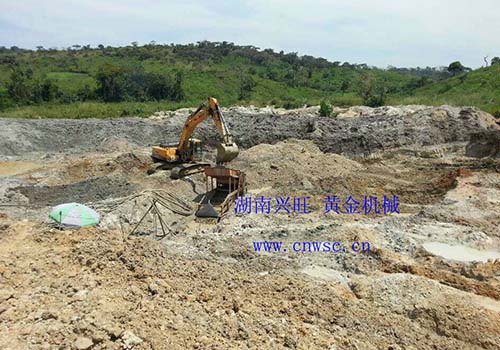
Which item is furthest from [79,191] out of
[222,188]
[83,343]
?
[83,343]

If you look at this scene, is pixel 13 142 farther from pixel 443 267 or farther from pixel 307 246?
pixel 443 267

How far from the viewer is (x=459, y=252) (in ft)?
27.6

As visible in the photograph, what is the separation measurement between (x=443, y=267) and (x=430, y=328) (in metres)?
2.19

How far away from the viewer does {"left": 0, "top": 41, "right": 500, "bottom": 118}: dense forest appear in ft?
98.0

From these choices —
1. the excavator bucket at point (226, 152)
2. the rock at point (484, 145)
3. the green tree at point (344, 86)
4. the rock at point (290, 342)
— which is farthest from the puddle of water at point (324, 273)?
the green tree at point (344, 86)

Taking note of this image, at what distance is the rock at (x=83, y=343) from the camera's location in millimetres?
4551

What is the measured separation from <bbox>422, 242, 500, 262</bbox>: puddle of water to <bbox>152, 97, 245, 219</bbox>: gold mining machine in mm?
4516

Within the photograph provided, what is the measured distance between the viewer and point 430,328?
568 centimetres

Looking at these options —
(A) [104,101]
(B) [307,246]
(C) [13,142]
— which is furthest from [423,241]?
(A) [104,101]

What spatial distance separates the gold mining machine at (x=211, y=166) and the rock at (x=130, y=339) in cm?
528

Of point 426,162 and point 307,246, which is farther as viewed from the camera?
point 426,162

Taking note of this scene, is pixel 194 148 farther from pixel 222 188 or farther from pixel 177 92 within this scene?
pixel 177 92

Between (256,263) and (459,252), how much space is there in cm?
402

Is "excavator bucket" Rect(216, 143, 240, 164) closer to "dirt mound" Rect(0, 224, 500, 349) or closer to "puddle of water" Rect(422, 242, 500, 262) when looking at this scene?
"dirt mound" Rect(0, 224, 500, 349)
